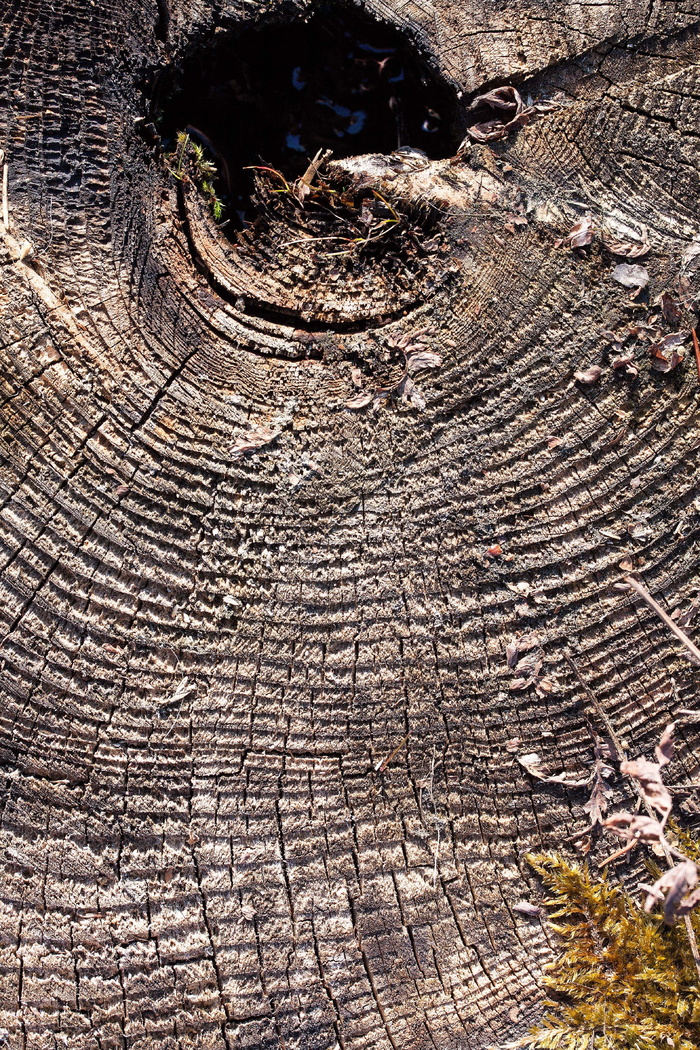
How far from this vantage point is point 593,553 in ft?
5.42

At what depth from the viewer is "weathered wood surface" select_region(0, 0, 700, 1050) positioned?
156 centimetres

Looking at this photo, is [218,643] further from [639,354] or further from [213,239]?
[639,354]

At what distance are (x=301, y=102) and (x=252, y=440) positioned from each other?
3.67 ft

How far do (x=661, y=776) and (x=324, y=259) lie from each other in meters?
1.53

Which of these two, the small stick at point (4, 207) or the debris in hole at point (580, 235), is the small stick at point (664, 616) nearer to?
the debris in hole at point (580, 235)

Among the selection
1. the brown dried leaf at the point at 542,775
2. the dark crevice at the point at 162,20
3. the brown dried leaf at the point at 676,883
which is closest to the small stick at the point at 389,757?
the brown dried leaf at the point at 542,775

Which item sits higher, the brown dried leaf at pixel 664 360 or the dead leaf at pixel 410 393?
the dead leaf at pixel 410 393

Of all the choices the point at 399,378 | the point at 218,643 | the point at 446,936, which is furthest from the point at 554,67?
the point at 446,936

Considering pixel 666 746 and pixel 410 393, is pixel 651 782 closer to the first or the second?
pixel 666 746

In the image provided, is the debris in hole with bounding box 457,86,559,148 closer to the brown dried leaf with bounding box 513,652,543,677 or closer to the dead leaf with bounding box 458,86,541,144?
the dead leaf with bounding box 458,86,541,144

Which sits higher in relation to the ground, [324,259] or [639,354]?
[324,259]

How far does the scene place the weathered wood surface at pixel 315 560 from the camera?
5.13 ft

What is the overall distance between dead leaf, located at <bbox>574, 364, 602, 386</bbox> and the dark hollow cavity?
2.28 feet

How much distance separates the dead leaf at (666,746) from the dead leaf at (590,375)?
87cm
